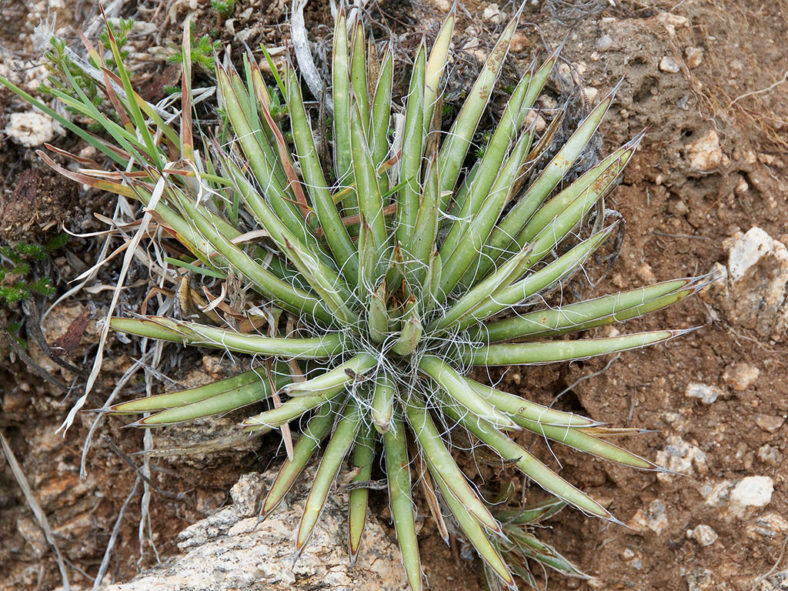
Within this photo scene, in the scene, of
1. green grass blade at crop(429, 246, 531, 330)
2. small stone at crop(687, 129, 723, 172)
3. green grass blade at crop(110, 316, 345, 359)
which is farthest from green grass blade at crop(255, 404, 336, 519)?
small stone at crop(687, 129, 723, 172)

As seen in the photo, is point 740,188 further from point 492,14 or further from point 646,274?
point 492,14

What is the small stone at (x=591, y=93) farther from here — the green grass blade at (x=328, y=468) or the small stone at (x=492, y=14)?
the green grass blade at (x=328, y=468)

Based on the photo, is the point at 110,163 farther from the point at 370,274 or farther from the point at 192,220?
the point at 370,274

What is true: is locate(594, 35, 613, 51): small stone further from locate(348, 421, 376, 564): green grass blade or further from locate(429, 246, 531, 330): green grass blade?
locate(348, 421, 376, 564): green grass blade

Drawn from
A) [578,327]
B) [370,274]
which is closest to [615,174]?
[578,327]

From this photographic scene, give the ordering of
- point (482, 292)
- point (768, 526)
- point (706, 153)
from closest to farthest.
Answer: point (482, 292) → point (768, 526) → point (706, 153)

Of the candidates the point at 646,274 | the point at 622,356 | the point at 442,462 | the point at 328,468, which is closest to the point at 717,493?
the point at 622,356

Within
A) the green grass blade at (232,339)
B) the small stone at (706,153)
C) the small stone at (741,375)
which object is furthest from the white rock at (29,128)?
the small stone at (741,375)
